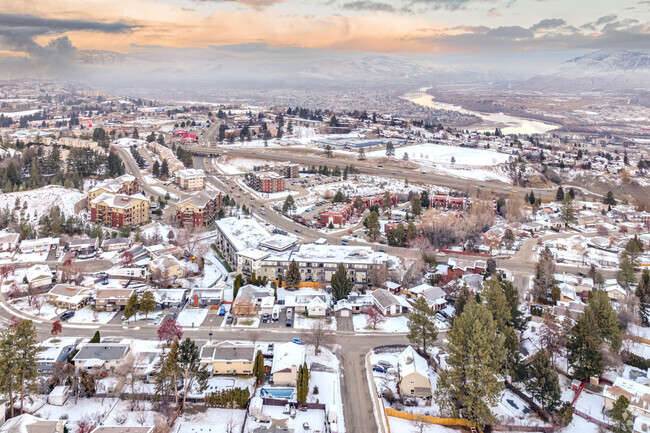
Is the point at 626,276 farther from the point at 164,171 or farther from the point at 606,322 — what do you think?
the point at 164,171

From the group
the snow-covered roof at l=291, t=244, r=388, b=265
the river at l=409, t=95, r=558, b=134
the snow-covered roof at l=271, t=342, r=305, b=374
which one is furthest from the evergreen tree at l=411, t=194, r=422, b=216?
the river at l=409, t=95, r=558, b=134

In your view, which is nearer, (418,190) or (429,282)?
(429,282)

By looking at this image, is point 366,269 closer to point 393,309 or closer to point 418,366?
point 393,309

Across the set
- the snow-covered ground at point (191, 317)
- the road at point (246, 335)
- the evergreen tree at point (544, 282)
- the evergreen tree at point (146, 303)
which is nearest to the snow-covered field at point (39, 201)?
the road at point (246, 335)

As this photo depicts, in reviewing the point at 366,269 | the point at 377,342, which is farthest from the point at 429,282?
the point at 377,342

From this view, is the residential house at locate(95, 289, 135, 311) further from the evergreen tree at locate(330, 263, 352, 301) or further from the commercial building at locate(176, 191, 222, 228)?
the commercial building at locate(176, 191, 222, 228)

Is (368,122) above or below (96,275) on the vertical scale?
above

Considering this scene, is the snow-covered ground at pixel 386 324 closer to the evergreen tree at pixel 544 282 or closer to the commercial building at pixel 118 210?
the evergreen tree at pixel 544 282

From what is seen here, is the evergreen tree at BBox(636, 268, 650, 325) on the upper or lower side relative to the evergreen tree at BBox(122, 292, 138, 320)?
upper
